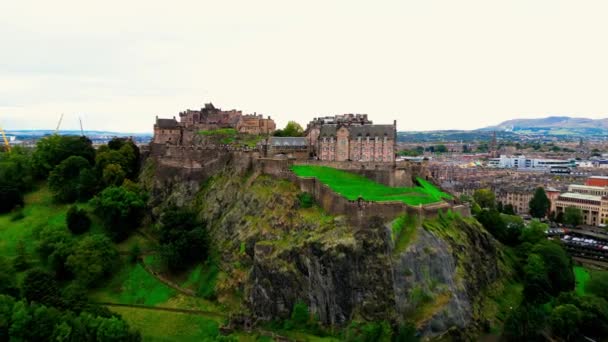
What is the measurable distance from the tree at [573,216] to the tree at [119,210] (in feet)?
303

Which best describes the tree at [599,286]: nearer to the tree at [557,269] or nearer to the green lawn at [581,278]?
the green lawn at [581,278]

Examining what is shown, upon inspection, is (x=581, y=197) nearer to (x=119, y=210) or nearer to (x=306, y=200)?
(x=306, y=200)

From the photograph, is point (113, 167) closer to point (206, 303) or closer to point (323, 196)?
point (206, 303)

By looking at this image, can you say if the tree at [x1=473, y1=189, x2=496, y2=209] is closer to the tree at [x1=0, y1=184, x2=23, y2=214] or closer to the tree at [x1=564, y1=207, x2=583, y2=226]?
the tree at [x1=564, y1=207, x2=583, y2=226]

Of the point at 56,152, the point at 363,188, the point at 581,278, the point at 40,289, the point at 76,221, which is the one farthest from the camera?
the point at 56,152

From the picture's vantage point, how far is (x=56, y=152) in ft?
319

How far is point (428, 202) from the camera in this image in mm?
61812

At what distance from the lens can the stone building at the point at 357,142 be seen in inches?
3140

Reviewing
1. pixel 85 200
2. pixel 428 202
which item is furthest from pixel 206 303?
pixel 85 200

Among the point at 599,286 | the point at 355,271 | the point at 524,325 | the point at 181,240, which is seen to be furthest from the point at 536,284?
the point at 181,240

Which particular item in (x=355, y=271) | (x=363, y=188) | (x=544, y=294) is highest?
(x=363, y=188)

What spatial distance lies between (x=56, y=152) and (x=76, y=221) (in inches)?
1015

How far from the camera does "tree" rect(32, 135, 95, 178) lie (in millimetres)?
96375

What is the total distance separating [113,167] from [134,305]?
106 ft
